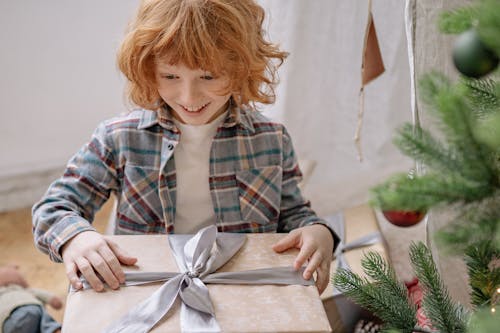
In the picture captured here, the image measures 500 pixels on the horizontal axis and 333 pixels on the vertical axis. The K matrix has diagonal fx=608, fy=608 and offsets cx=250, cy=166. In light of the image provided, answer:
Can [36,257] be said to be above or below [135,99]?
below

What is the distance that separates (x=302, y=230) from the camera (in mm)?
967

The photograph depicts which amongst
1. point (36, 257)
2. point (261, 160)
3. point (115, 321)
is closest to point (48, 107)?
point (36, 257)

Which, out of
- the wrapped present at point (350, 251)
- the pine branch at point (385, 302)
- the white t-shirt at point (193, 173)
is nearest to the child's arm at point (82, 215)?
the white t-shirt at point (193, 173)

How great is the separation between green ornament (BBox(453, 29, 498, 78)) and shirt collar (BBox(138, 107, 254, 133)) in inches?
24.3

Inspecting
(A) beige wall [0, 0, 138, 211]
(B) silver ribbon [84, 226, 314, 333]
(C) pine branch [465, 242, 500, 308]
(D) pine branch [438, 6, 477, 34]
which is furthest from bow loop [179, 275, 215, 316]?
(A) beige wall [0, 0, 138, 211]

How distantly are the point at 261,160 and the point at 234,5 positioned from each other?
28 centimetres

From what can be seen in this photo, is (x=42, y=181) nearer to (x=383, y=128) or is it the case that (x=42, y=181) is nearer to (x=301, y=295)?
(x=383, y=128)

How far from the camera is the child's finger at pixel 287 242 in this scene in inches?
35.7

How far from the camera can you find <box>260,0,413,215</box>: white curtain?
1.32 metres

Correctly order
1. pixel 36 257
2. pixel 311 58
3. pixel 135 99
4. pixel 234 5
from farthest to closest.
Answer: pixel 36 257, pixel 311 58, pixel 135 99, pixel 234 5

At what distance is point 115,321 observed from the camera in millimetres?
756

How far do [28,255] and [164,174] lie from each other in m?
0.82

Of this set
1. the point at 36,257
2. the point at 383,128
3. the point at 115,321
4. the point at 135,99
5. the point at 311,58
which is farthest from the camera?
the point at 36,257

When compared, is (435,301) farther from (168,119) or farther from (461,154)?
(168,119)
